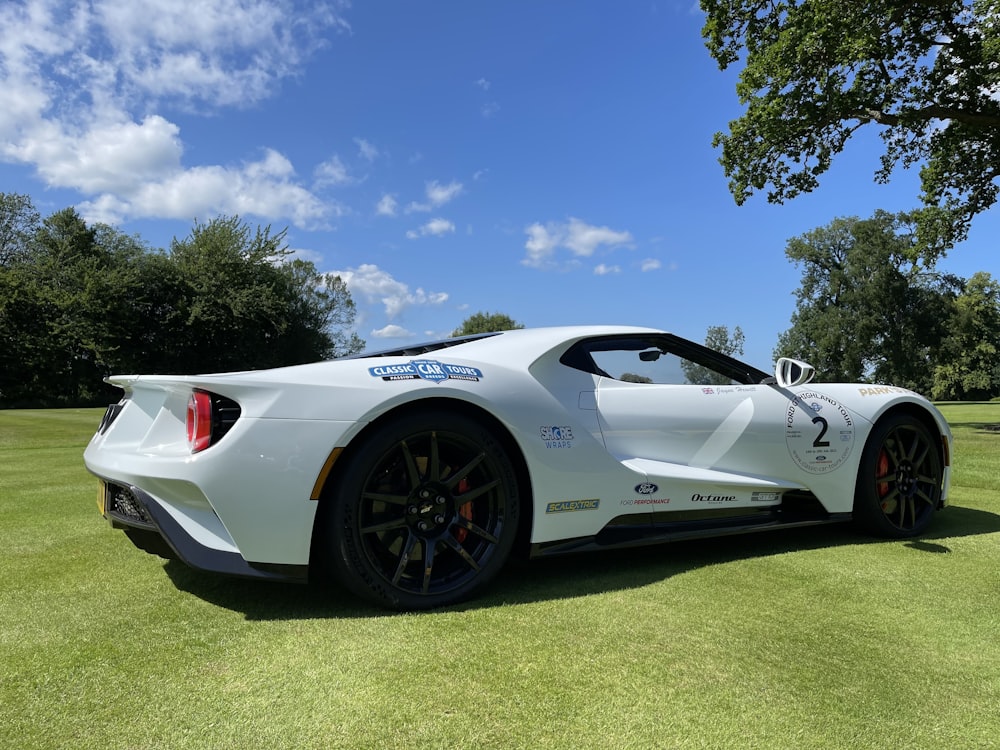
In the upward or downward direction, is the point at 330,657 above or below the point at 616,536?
below

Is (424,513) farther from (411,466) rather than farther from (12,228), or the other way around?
(12,228)

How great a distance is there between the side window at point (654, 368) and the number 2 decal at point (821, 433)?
24.5 inches

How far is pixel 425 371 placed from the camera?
9.03 ft

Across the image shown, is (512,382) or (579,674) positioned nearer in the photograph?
(579,674)

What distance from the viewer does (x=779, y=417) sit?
12.1 feet

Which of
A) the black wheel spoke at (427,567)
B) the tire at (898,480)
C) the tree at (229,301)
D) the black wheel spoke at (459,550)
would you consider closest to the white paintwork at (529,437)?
the tire at (898,480)

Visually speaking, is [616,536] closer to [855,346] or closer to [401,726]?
[401,726]

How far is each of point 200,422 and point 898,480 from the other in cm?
418

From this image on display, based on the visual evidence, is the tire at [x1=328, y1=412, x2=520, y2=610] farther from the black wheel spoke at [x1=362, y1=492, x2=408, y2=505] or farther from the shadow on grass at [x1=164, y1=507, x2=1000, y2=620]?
the shadow on grass at [x1=164, y1=507, x2=1000, y2=620]

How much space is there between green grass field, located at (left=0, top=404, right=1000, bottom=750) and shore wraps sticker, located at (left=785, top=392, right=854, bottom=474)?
1.98ft

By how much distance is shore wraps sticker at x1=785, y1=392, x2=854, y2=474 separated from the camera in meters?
3.72

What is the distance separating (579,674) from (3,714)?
166 centimetres

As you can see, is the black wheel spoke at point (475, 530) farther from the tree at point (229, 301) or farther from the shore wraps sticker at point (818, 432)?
the tree at point (229, 301)

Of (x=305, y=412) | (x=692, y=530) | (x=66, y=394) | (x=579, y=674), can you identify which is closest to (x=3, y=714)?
(x=305, y=412)
